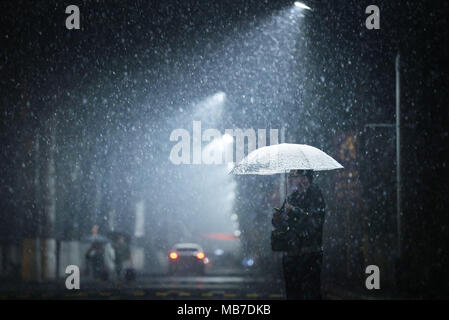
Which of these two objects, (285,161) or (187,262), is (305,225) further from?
(187,262)

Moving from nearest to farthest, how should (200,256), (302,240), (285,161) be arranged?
(302,240), (285,161), (200,256)

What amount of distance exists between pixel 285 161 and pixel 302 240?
44.9 inches

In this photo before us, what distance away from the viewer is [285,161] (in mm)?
9859

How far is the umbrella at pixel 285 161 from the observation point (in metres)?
9.81

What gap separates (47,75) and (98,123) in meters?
18.9

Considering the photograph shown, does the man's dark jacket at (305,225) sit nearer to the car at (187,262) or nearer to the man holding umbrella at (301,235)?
the man holding umbrella at (301,235)

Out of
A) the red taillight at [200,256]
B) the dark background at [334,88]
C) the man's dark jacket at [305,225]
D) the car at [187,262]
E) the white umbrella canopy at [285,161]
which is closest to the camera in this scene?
the man's dark jacket at [305,225]

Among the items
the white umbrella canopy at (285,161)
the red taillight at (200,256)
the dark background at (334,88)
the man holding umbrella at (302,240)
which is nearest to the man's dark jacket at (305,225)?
the man holding umbrella at (302,240)

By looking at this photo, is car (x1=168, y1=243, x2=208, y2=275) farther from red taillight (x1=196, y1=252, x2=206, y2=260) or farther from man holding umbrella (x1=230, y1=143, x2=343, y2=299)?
man holding umbrella (x1=230, y1=143, x2=343, y2=299)

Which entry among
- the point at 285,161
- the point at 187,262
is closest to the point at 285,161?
the point at 285,161

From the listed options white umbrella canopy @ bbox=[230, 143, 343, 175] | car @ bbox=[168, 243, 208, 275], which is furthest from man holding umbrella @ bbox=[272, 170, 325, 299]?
car @ bbox=[168, 243, 208, 275]

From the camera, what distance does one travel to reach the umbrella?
9.81 m

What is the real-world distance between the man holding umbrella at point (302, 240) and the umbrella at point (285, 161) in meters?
0.44
